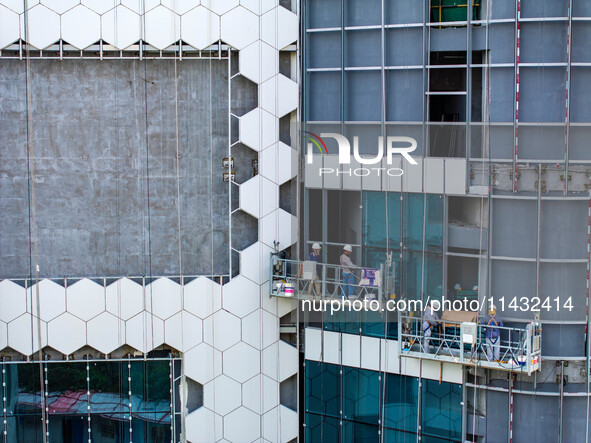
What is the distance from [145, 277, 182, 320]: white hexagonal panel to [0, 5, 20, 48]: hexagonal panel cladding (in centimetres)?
573

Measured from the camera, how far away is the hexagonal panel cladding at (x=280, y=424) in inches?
774

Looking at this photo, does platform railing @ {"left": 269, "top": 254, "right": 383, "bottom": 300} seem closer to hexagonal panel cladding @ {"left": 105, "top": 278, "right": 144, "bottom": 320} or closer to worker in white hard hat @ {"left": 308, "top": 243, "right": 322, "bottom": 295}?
worker in white hard hat @ {"left": 308, "top": 243, "right": 322, "bottom": 295}

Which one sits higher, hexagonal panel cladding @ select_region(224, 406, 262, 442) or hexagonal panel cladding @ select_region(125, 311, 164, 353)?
hexagonal panel cladding @ select_region(125, 311, 164, 353)

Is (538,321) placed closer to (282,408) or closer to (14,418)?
(282,408)

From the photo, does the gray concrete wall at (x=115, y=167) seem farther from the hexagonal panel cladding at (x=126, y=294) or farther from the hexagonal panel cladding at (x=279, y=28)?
the hexagonal panel cladding at (x=279, y=28)

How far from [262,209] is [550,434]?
7171 millimetres

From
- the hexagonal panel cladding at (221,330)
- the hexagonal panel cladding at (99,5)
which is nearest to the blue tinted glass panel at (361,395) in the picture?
the hexagonal panel cladding at (221,330)

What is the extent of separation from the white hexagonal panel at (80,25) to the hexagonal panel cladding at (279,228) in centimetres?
512

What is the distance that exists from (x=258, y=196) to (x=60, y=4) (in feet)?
18.3

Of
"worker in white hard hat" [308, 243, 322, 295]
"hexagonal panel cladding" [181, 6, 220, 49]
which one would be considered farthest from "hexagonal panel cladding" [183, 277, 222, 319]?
"hexagonal panel cladding" [181, 6, 220, 49]

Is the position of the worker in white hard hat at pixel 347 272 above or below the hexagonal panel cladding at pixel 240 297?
above

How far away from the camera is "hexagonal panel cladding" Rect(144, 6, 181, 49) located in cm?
1873

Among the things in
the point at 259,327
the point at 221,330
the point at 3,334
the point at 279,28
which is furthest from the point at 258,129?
the point at 3,334

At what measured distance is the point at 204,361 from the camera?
765 inches
